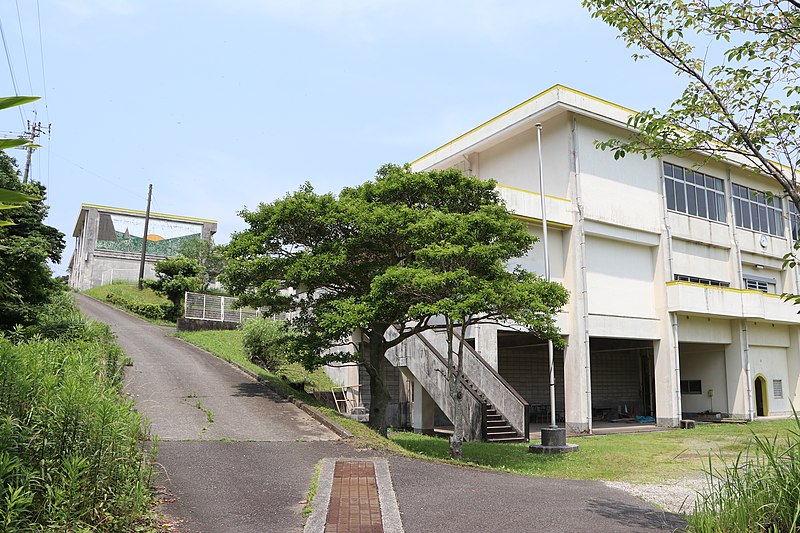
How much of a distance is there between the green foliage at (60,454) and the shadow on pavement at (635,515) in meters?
5.38

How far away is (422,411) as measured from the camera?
20.9m

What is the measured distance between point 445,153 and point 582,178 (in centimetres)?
601

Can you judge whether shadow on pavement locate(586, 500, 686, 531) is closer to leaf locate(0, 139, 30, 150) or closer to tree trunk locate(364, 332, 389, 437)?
leaf locate(0, 139, 30, 150)

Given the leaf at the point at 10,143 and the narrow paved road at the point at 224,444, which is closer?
the leaf at the point at 10,143

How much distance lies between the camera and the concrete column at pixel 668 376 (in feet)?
79.6

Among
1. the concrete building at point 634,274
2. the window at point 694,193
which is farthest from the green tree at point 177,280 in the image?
the window at point 694,193

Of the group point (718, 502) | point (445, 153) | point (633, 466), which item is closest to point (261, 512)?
point (718, 502)

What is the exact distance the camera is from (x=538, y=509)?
7.85 m

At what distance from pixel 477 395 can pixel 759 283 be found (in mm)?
19773

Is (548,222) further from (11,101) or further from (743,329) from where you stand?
(11,101)

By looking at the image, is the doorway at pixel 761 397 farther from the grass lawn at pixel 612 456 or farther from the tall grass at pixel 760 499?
the tall grass at pixel 760 499

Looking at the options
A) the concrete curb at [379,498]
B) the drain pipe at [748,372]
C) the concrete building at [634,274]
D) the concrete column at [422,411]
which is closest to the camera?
the concrete curb at [379,498]

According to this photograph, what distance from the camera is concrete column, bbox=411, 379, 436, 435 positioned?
68.3 ft

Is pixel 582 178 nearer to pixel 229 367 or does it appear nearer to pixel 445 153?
pixel 445 153
